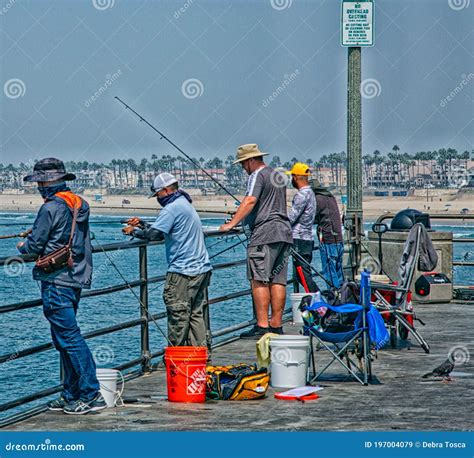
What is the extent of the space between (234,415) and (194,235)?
1720 mm

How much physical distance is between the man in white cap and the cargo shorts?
873 millimetres

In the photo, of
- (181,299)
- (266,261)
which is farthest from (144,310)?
(266,261)

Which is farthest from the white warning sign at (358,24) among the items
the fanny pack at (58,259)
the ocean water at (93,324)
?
the fanny pack at (58,259)

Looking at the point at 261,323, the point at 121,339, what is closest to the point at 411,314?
the point at 261,323

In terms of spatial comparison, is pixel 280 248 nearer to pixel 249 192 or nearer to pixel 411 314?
pixel 249 192

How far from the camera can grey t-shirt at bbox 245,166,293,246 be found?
994 centimetres

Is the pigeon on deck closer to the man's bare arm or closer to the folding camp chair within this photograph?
the folding camp chair

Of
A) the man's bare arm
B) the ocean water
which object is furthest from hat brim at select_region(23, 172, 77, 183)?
the ocean water

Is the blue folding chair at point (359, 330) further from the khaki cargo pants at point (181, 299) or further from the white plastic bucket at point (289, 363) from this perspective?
the khaki cargo pants at point (181, 299)

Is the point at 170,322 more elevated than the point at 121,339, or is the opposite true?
the point at 170,322

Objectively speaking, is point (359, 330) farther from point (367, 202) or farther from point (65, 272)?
point (367, 202)

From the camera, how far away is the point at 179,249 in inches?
353

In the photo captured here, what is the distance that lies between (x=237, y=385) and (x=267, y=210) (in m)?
2.13

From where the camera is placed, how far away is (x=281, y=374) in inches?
343
